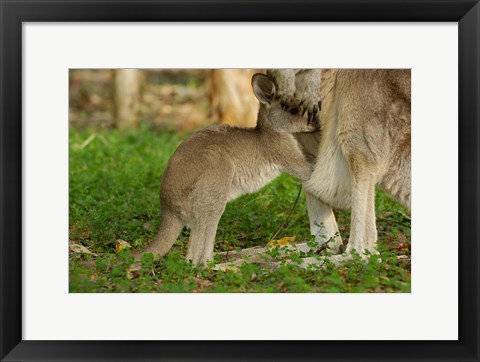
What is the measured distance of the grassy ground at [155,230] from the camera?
493 cm

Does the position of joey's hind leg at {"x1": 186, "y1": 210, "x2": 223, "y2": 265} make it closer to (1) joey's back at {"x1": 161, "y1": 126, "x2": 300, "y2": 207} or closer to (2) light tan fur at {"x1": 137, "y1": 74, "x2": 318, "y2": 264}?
(2) light tan fur at {"x1": 137, "y1": 74, "x2": 318, "y2": 264}

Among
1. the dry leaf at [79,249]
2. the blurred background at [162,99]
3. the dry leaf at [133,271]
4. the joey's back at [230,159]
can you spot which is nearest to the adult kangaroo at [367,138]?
the joey's back at [230,159]

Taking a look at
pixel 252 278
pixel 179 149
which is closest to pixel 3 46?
pixel 179 149

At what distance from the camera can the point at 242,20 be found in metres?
4.47

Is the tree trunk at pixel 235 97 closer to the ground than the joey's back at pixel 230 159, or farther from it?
farther from it

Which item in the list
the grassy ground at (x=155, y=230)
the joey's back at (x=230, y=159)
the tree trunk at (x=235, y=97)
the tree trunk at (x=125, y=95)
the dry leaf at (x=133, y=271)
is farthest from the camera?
the tree trunk at (x=125, y=95)

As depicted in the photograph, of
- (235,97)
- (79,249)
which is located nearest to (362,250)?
(79,249)

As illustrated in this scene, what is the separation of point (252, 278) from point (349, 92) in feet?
4.69

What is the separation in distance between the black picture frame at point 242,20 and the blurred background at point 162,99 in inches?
233

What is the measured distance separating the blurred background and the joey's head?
14.3 feet

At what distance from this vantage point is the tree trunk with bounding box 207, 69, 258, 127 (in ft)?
37.1

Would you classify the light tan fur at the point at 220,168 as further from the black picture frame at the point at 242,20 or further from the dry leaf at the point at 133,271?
the black picture frame at the point at 242,20

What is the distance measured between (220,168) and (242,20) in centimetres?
136

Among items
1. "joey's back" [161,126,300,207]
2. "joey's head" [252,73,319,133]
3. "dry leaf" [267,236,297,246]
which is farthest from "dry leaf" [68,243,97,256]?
"joey's head" [252,73,319,133]
